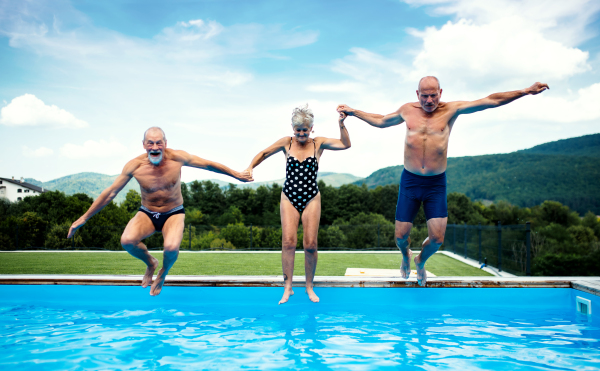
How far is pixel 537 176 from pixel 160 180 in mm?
101103

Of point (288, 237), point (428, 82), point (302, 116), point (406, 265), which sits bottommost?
point (406, 265)

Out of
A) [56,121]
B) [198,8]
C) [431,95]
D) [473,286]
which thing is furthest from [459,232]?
[56,121]

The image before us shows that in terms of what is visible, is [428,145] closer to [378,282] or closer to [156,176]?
[378,282]

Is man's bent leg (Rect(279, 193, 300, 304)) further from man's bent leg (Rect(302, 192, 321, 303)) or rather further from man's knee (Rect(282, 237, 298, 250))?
man's bent leg (Rect(302, 192, 321, 303))

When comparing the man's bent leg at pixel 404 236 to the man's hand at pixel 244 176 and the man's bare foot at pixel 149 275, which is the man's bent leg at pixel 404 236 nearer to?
the man's hand at pixel 244 176

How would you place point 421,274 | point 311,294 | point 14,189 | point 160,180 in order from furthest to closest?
point 14,189 → point 421,274 → point 311,294 → point 160,180

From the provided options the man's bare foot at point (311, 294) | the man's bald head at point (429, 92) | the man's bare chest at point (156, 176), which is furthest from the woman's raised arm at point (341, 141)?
the man's bare chest at point (156, 176)

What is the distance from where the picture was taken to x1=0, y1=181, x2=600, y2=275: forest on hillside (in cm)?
2450

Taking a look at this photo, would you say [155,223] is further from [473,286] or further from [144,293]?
[473,286]

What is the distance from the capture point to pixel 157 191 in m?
4.80

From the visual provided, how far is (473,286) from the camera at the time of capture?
17.7 ft

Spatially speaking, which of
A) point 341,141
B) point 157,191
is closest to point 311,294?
point 341,141

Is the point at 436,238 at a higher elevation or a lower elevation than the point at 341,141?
lower

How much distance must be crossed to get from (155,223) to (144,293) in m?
1.36
